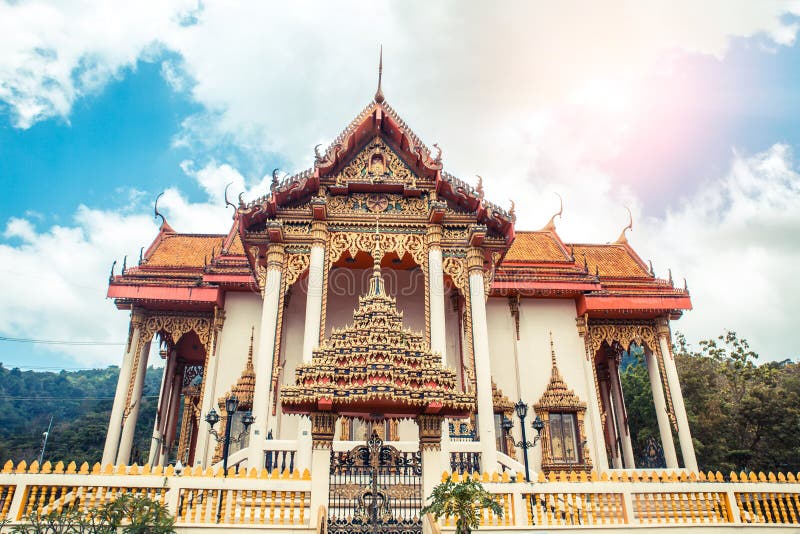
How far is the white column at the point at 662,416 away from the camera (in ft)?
40.7

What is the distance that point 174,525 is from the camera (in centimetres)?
555

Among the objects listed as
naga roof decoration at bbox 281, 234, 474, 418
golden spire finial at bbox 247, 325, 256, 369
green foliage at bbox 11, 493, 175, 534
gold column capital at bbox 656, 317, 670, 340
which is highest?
gold column capital at bbox 656, 317, 670, 340

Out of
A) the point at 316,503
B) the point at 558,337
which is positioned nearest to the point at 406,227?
the point at 558,337

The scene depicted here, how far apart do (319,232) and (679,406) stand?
32.0 feet

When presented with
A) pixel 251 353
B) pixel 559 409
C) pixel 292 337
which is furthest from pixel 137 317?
pixel 559 409

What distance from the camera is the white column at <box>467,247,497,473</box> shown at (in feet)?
28.8

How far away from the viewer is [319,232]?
1034 centimetres

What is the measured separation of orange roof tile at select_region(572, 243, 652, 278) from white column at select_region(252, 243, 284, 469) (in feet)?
31.1

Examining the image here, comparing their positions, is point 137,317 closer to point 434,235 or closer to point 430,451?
point 434,235

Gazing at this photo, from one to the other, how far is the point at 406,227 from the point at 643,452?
61.6 ft

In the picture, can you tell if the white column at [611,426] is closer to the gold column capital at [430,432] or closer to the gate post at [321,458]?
the gold column capital at [430,432]

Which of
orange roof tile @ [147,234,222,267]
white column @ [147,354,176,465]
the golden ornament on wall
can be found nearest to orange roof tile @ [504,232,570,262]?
the golden ornament on wall

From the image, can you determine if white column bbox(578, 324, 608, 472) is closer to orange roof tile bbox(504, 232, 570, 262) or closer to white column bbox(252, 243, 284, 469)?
orange roof tile bbox(504, 232, 570, 262)

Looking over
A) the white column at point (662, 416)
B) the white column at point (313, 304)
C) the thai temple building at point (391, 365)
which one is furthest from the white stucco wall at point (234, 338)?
the white column at point (662, 416)
